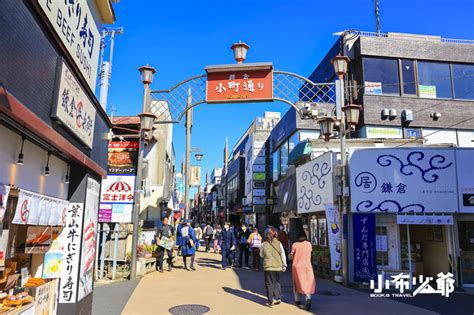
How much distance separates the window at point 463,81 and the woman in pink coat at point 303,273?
1600 cm

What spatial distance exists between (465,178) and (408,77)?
348 inches

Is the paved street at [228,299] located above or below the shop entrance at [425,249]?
below

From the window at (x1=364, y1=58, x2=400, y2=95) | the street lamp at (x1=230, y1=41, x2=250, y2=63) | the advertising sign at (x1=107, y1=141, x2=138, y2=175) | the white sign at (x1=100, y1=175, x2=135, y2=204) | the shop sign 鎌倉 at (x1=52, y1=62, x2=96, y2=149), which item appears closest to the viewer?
the shop sign 鎌倉 at (x1=52, y1=62, x2=96, y2=149)

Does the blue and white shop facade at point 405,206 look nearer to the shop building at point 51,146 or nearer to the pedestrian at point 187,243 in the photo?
the pedestrian at point 187,243

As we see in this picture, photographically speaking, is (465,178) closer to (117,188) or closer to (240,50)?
(240,50)

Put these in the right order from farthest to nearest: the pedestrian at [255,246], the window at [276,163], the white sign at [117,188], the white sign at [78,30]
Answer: the window at [276,163], the pedestrian at [255,246], the white sign at [117,188], the white sign at [78,30]

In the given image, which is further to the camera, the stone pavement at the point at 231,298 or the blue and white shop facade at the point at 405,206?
the blue and white shop facade at the point at 405,206

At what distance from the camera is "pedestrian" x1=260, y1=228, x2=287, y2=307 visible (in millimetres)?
8812

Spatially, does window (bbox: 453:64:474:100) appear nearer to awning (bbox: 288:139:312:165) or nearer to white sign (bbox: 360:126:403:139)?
white sign (bbox: 360:126:403:139)

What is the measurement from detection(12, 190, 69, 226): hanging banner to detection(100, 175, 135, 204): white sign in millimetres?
7194

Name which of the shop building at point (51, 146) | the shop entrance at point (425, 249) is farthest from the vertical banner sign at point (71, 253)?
the shop entrance at point (425, 249)

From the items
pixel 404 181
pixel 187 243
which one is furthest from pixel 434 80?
pixel 187 243

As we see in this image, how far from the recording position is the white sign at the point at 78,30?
4664 millimetres

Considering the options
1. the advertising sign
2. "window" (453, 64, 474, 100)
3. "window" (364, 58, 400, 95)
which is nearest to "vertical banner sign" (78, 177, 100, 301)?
the advertising sign
